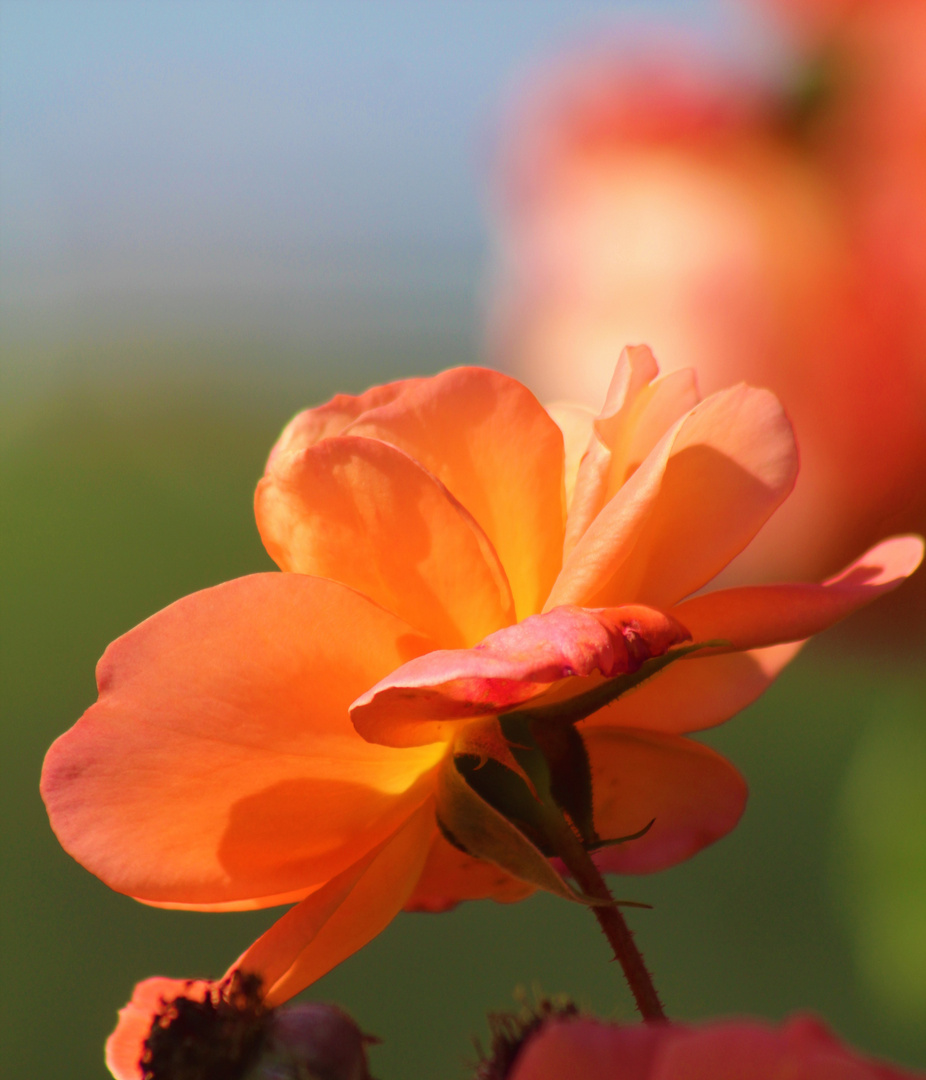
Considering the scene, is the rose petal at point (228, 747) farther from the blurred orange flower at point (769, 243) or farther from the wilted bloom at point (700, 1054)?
the blurred orange flower at point (769, 243)

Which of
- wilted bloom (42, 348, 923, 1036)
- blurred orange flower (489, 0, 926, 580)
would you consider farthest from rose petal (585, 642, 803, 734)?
blurred orange flower (489, 0, 926, 580)

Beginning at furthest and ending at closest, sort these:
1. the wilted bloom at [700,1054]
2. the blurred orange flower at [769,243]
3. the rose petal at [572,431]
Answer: the blurred orange flower at [769,243], the rose petal at [572,431], the wilted bloom at [700,1054]

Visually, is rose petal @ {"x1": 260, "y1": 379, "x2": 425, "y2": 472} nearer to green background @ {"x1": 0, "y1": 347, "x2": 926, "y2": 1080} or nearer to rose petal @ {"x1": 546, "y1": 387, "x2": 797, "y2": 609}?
rose petal @ {"x1": 546, "y1": 387, "x2": 797, "y2": 609}

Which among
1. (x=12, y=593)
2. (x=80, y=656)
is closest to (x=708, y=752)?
(x=80, y=656)

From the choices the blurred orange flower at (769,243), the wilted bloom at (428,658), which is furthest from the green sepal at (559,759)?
the blurred orange flower at (769,243)

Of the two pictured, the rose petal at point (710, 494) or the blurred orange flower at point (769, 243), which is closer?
the rose petal at point (710, 494)

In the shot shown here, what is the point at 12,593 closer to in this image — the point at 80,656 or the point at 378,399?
the point at 80,656

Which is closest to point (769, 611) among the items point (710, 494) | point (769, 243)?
point (710, 494)
